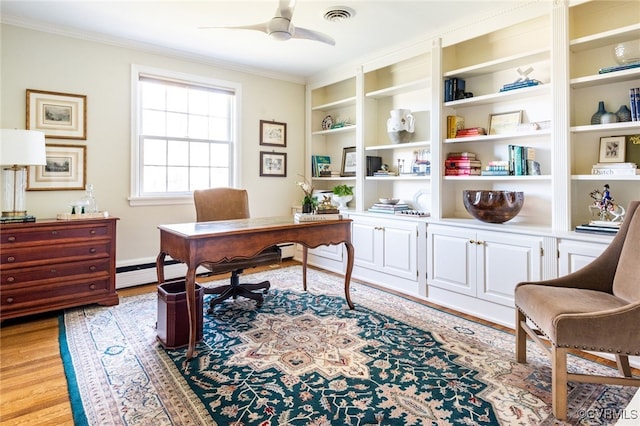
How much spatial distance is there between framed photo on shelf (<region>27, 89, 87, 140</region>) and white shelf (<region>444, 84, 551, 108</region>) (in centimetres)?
356

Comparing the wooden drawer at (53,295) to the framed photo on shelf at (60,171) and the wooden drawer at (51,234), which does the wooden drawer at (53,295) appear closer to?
the wooden drawer at (51,234)

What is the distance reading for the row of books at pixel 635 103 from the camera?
2422mm

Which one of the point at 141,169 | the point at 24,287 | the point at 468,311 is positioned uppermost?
the point at 141,169

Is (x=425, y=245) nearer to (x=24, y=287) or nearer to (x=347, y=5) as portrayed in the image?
(x=347, y=5)

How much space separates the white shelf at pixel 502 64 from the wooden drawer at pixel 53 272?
3641 millimetres

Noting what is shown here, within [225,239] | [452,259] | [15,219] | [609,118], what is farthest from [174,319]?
[609,118]

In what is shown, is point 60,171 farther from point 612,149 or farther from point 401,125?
point 612,149

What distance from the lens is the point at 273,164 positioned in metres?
4.95

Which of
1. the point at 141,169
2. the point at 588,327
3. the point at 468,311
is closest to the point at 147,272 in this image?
the point at 141,169

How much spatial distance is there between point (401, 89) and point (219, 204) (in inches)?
92.1

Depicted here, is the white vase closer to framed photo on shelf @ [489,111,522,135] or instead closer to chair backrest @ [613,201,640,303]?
framed photo on shelf @ [489,111,522,135]

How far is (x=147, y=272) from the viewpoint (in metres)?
3.96

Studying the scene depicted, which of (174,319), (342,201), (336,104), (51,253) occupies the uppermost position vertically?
(336,104)

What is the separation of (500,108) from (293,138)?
2.71m
